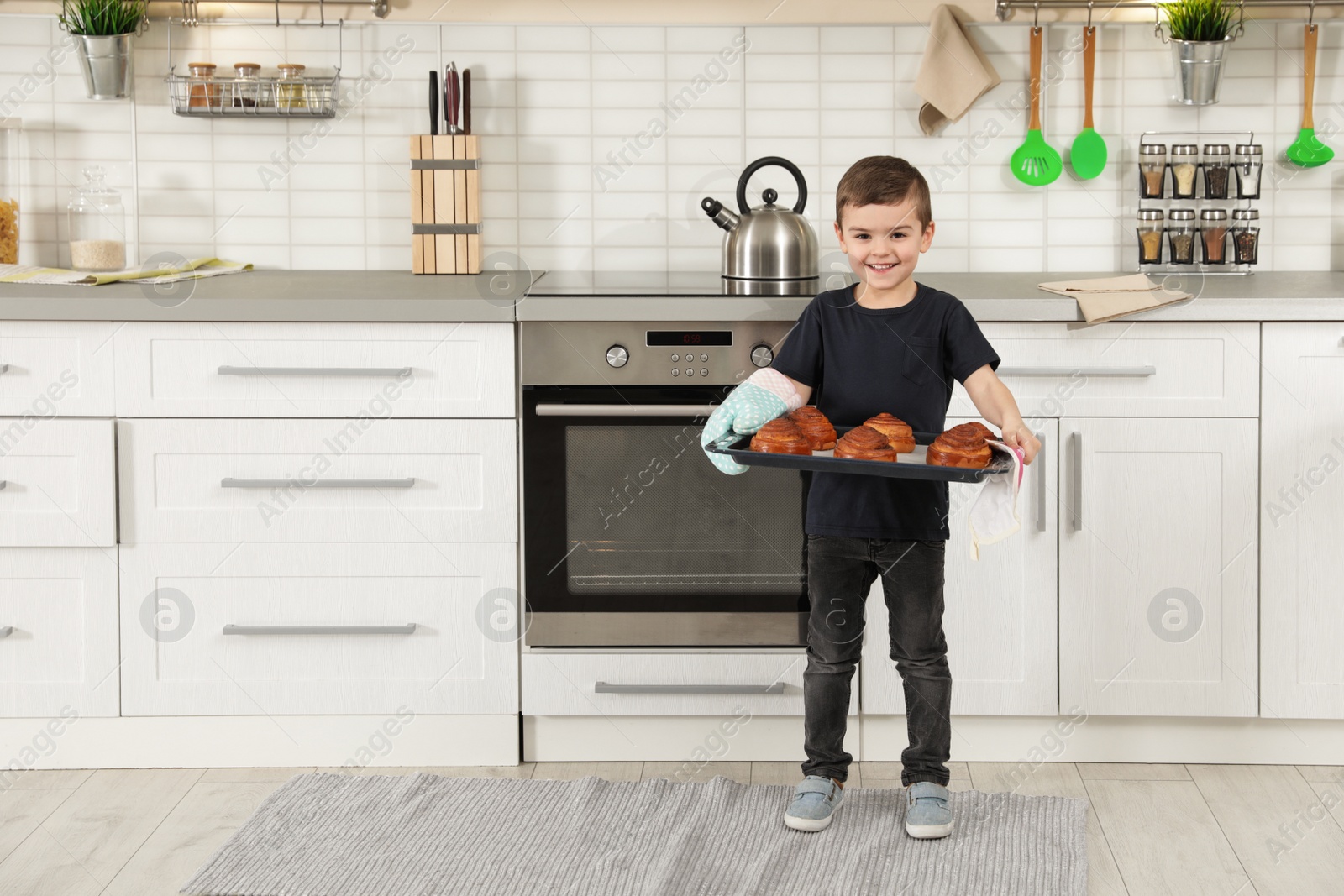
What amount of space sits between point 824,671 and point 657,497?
0.45m

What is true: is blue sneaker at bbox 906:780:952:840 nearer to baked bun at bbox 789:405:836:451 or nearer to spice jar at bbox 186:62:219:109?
baked bun at bbox 789:405:836:451

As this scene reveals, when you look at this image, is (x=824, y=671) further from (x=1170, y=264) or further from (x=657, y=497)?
(x=1170, y=264)

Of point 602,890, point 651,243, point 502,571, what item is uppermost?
point 651,243

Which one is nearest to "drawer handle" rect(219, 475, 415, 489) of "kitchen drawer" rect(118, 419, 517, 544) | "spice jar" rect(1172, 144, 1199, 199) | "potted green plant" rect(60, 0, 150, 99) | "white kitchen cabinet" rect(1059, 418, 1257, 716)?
"kitchen drawer" rect(118, 419, 517, 544)

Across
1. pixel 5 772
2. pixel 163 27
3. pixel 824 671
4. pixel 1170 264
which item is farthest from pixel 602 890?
pixel 163 27

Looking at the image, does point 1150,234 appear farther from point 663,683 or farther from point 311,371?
point 311,371

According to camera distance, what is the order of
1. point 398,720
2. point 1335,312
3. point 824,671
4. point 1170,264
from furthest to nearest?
point 1170,264 → point 398,720 → point 1335,312 → point 824,671

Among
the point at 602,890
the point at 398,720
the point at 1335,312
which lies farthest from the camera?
the point at 398,720

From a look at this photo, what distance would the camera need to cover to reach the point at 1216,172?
9.04 feet

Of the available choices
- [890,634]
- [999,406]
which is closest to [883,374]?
[999,406]

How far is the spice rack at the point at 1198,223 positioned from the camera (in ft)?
9.07

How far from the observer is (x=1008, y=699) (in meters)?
2.37

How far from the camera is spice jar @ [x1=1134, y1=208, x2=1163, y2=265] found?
2.79 m

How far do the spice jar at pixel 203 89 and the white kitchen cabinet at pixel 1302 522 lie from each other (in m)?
2.22
